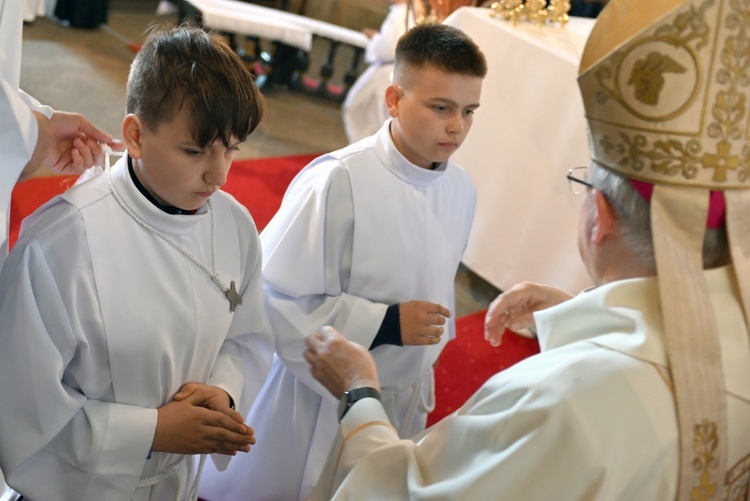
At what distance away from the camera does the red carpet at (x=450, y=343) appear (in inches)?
148

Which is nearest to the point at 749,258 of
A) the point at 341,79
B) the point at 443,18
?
the point at 443,18

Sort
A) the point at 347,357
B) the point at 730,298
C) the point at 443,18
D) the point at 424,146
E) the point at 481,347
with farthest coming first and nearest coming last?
the point at 443,18 → the point at 481,347 → the point at 424,146 → the point at 347,357 → the point at 730,298

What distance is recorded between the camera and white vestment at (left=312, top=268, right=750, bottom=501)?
4.27 ft

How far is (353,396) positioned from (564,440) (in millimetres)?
547

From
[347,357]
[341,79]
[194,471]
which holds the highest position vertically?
[347,357]

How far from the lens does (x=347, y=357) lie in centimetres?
180

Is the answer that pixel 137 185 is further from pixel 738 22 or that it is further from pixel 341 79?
pixel 341 79

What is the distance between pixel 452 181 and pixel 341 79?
22.4 ft

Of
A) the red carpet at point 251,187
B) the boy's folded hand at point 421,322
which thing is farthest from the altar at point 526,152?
the boy's folded hand at point 421,322

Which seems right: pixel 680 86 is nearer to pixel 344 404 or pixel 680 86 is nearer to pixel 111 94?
pixel 344 404

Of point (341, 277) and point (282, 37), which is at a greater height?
point (341, 277)

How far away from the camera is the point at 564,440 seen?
1.31 m

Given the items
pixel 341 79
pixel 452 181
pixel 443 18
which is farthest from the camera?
pixel 341 79

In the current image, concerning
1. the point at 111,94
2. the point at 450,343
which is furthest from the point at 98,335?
the point at 111,94
